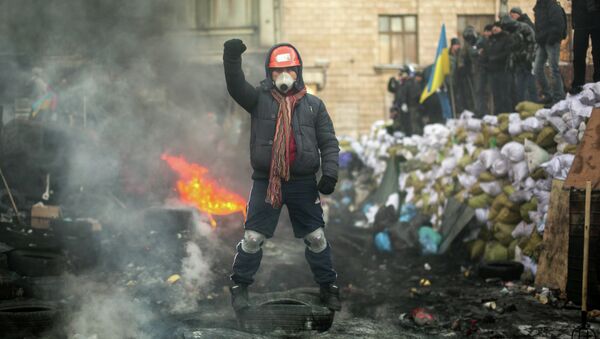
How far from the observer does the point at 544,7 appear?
26.8 ft

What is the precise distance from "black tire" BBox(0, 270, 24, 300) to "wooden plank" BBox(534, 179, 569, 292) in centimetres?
492

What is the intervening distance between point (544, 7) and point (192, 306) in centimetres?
576

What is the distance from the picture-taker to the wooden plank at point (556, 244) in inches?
234

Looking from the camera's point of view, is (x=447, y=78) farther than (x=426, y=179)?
Yes

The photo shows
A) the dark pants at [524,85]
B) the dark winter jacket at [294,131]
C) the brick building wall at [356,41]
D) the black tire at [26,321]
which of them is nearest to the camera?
the black tire at [26,321]

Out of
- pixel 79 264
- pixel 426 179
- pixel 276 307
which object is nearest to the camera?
pixel 276 307

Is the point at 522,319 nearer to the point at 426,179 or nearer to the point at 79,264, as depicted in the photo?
the point at 79,264

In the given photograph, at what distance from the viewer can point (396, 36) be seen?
2094 cm

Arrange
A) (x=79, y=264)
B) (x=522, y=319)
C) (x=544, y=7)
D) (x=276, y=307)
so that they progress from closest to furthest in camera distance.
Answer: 1. (x=276, y=307)
2. (x=522, y=319)
3. (x=79, y=264)
4. (x=544, y=7)

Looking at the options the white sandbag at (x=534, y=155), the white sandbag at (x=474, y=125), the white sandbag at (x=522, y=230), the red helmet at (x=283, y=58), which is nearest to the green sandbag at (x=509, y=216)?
the white sandbag at (x=522, y=230)

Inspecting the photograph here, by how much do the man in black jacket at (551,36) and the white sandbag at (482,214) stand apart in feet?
5.15

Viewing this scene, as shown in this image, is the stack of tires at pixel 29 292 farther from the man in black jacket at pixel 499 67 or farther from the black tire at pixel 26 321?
the man in black jacket at pixel 499 67

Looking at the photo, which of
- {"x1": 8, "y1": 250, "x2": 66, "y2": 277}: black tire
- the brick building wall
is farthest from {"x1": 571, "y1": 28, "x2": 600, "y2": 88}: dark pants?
the brick building wall

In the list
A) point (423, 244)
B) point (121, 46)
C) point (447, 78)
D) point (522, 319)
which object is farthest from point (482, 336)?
point (121, 46)
